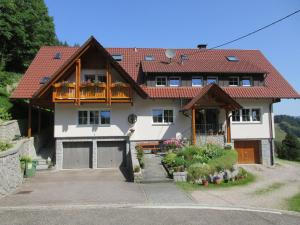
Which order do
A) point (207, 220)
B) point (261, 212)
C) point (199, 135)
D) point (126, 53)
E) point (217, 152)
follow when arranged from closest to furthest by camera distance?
point (207, 220), point (261, 212), point (217, 152), point (199, 135), point (126, 53)

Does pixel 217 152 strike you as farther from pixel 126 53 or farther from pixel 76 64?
pixel 126 53

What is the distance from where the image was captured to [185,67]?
2364cm

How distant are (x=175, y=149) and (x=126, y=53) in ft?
35.9

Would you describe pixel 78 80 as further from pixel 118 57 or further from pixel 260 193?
pixel 260 193

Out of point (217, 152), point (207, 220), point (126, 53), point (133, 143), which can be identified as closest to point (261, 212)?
point (207, 220)

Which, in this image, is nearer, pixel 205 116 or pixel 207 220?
pixel 207 220

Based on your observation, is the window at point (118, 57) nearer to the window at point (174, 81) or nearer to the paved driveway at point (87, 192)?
the window at point (174, 81)

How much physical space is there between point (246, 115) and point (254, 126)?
1.02 m

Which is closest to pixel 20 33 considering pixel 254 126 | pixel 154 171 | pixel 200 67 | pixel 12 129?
pixel 12 129

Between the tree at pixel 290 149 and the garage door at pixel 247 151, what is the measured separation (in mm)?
7330

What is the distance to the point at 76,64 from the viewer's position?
20.6 m

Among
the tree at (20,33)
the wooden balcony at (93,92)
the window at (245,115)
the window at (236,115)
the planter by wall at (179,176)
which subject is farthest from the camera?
the tree at (20,33)

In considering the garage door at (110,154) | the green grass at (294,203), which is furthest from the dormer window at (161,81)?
the green grass at (294,203)

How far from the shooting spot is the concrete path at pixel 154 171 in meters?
15.6
